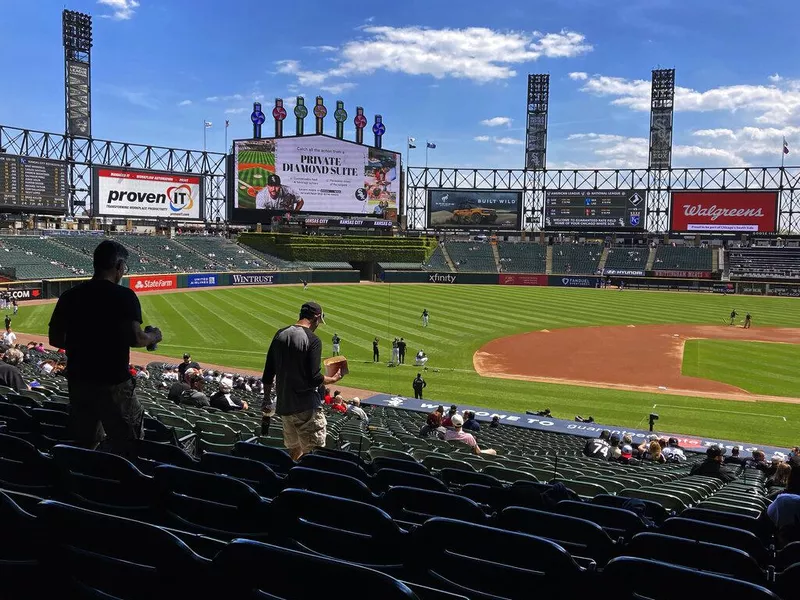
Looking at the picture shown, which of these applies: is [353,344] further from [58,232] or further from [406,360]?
[58,232]

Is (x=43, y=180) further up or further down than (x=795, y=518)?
further up

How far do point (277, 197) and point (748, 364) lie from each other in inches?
2759

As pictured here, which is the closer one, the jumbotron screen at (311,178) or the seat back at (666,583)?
the seat back at (666,583)

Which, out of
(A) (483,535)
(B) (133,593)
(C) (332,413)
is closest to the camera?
(B) (133,593)

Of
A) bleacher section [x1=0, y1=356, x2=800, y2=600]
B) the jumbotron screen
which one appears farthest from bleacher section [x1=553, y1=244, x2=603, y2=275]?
bleacher section [x1=0, y1=356, x2=800, y2=600]

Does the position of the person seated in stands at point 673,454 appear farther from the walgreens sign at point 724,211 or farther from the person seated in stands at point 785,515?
the walgreens sign at point 724,211

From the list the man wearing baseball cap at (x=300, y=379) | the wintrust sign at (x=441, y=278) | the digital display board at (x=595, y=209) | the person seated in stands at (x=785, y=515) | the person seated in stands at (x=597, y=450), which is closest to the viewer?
the person seated in stands at (x=785, y=515)

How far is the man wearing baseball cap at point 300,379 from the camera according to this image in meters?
7.01

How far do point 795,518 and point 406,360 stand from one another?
1048 inches

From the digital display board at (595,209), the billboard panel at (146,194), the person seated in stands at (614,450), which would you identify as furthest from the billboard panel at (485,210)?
the person seated in stands at (614,450)

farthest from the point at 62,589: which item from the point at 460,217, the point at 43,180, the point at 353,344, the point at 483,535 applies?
the point at 460,217

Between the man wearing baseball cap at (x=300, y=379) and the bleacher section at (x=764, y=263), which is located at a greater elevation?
the bleacher section at (x=764, y=263)

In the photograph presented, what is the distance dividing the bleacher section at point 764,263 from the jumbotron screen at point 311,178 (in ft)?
164

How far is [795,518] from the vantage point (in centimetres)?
522
